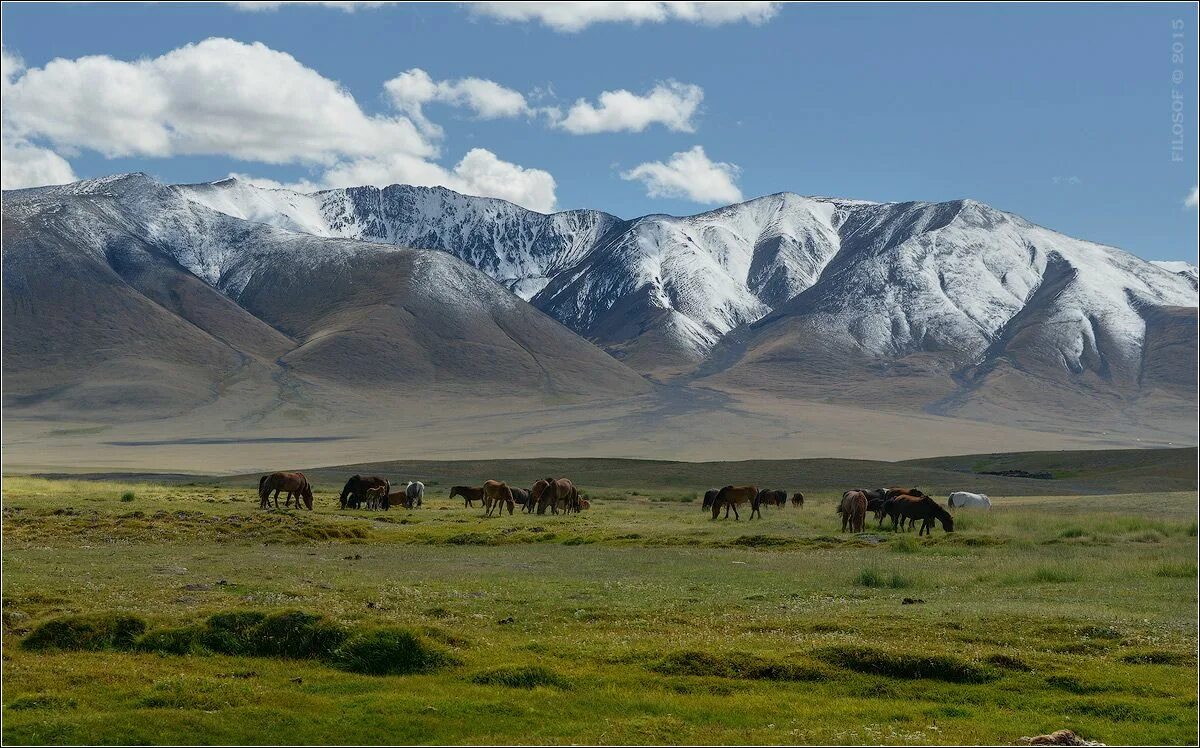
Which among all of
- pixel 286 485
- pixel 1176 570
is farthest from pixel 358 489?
pixel 1176 570

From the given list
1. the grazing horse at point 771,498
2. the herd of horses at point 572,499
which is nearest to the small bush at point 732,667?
the herd of horses at point 572,499

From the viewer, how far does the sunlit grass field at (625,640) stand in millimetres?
12484

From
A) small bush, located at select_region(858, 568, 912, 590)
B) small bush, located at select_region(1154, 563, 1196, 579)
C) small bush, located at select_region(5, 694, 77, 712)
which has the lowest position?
small bush, located at select_region(5, 694, 77, 712)

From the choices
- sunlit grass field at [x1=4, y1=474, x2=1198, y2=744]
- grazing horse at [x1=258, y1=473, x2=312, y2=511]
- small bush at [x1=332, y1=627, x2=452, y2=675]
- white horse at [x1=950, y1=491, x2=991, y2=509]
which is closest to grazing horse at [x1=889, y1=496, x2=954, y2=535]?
sunlit grass field at [x1=4, y1=474, x2=1198, y2=744]

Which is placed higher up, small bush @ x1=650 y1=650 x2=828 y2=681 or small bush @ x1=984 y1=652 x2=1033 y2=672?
small bush @ x1=984 y1=652 x2=1033 y2=672

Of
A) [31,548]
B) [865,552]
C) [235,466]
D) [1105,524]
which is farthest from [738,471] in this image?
[31,548]

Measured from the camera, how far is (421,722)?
12.5 m

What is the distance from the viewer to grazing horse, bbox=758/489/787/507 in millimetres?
53594

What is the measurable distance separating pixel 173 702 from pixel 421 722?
113 inches

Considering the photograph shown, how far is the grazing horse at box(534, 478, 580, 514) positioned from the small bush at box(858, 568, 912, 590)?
27446 millimetres

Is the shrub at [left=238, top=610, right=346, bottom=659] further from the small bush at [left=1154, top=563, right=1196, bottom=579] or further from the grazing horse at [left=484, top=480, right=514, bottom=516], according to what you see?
Answer: the grazing horse at [left=484, top=480, right=514, bottom=516]

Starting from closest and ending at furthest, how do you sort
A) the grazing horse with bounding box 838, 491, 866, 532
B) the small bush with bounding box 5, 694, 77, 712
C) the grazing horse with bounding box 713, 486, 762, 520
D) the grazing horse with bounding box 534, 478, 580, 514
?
the small bush with bounding box 5, 694, 77, 712, the grazing horse with bounding box 838, 491, 866, 532, the grazing horse with bounding box 713, 486, 762, 520, the grazing horse with bounding box 534, 478, 580, 514

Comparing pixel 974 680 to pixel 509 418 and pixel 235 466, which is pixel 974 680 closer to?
pixel 235 466

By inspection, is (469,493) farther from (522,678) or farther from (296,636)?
(522,678)
